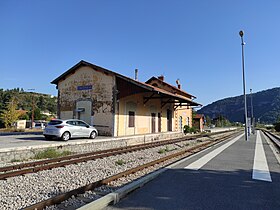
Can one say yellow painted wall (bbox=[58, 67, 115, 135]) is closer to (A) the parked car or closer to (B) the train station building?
(B) the train station building

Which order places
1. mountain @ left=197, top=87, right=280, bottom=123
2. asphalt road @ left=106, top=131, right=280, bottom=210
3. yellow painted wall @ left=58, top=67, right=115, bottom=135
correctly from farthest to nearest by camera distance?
1. mountain @ left=197, top=87, right=280, bottom=123
2. yellow painted wall @ left=58, top=67, right=115, bottom=135
3. asphalt road @ left=106, top=131, right=280, bottom=210

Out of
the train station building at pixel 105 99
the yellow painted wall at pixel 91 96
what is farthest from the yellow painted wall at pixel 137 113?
the yellow painted wall at pixel 91 96

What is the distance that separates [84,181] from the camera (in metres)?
6.30

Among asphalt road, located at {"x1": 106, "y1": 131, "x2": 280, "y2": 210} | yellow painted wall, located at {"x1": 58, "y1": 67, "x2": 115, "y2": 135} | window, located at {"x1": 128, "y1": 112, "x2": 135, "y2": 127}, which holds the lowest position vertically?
asphalt road, located at {"x1": 106, "y1": 131, "x2": 280, "y2": 210}

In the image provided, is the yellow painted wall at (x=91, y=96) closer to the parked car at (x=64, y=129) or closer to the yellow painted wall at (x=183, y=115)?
the parked car at (x=64, y=129)

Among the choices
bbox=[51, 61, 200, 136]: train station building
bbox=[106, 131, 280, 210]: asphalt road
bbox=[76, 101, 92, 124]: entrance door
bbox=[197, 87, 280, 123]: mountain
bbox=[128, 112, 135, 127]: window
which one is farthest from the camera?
bbox=[197, 87, 280, 123]: mountain

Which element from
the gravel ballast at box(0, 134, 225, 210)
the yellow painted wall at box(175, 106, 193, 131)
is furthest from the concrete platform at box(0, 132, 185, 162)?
the yellow painted wall at box(175, 106, 193, 131)

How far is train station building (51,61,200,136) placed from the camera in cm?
1827

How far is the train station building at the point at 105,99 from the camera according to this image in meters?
18.3

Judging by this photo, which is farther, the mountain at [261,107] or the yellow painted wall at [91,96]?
the mountain at [261,107]

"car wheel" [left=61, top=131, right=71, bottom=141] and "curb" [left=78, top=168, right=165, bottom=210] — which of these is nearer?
"curb" [left=78, top=168, right=165, bottom=210]

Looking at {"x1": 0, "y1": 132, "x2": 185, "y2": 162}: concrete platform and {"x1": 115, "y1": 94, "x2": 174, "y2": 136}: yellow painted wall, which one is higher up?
{"x1": 115, "y1": 94, "x2": 174, "y2": 136}: yellow painted wall

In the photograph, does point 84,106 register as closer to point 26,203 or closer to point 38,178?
point 38,178

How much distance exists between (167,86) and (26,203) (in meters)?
31.9
